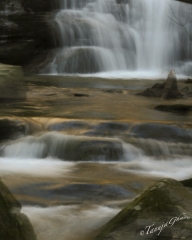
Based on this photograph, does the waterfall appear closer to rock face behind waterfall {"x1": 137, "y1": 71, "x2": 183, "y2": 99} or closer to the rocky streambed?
rock face behind waterfall {"x1": 137, "y1": 71, "x2": 183, "y2": 99}

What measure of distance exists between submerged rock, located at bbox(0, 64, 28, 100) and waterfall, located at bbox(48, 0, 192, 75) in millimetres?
5996

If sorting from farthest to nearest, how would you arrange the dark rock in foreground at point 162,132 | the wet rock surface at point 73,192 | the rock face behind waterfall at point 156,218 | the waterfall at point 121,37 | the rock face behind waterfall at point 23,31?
the rock face behind waterfall at point 23,31 → the waterfall at point 121,37 → the dark rock in foreground at point 162,132 → the wet rock surface at point 73,192 → the rock face behind waterfall at point 156,218

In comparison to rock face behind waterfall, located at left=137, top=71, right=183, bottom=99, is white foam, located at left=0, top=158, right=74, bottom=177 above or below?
above

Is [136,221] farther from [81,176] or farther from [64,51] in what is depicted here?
[64,51]

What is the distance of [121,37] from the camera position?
1925 centimetres

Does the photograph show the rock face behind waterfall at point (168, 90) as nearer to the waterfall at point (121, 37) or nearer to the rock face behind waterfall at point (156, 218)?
the waterfall at point (121, 37)

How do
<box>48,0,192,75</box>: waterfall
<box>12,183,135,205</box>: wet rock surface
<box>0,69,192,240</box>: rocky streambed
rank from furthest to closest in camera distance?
<box>48,0,192,75</box>: waterfall → <box>12,183,135,205</box>: wet rock surface → <box>0,69,192,240</box>: rocky streambed

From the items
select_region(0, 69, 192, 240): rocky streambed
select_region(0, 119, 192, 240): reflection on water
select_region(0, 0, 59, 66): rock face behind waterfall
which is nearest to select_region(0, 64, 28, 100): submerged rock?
→ select_region(0, 69, 192, 240): rocky streambed

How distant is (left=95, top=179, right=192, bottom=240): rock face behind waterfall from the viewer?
12.2ft

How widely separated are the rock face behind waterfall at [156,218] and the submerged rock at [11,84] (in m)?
6.55

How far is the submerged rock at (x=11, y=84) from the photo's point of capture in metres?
10.4

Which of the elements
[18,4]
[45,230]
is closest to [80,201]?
[45,230]

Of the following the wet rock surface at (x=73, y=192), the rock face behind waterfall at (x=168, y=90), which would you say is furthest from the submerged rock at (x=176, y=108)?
the wet rock surface at (x=73, y=192)

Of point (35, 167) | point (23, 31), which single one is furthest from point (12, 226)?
point (23, 31)
